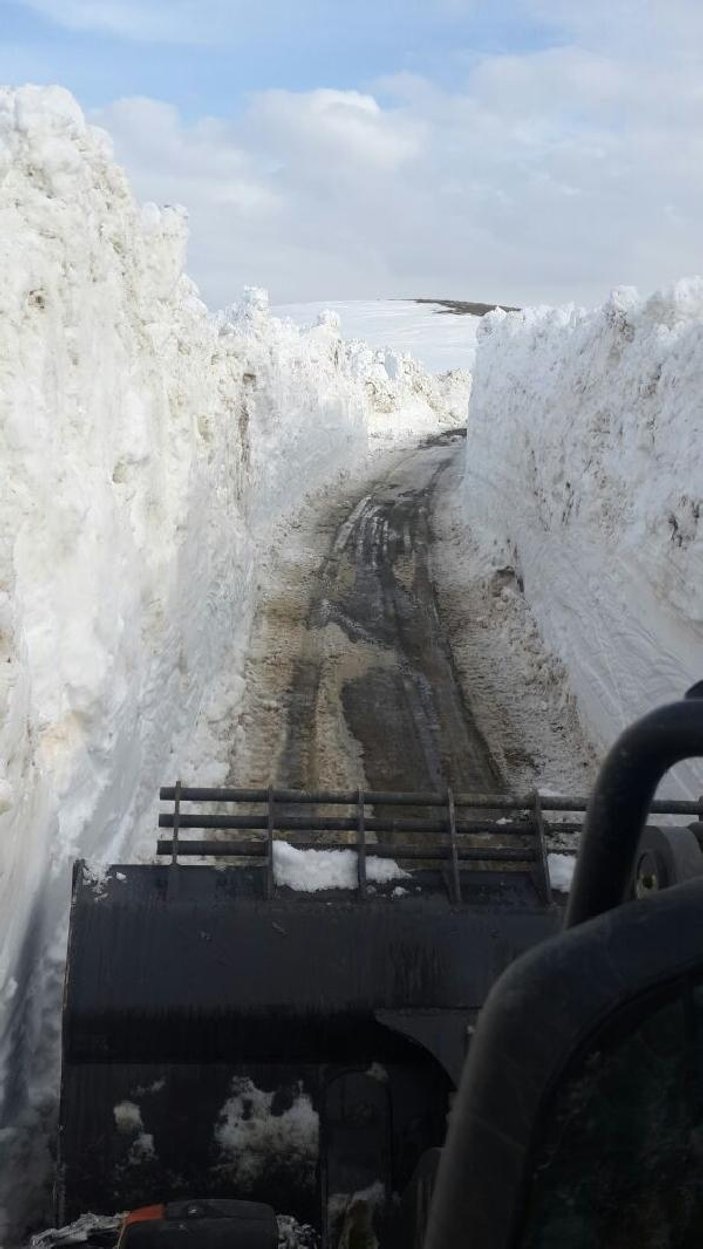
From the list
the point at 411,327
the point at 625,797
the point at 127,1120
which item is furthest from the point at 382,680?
the point at 411,327

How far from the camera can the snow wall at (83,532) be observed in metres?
5.61

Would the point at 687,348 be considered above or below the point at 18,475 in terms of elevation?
above

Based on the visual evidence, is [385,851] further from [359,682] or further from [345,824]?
[359,682]

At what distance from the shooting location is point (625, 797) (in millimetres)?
1654

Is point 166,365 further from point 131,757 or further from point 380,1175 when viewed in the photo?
point 380,1175

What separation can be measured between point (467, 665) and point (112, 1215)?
10.0 metres

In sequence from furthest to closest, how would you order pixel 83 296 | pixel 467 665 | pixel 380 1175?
pixel 467 665
pixel 83 296
pixel 380 1175

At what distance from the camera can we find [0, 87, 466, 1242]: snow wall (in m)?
5.61

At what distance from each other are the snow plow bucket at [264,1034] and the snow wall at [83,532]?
66 centimetres

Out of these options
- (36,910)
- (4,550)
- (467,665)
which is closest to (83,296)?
(4,550)

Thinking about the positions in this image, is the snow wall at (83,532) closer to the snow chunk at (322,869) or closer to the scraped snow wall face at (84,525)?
the scraped snow wall face at (84,525)

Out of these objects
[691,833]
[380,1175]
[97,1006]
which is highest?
[691,833]

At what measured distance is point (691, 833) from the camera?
11.7ft

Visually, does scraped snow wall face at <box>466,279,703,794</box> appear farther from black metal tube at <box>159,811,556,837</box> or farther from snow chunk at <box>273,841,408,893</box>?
snow chunk at <box>273,841,408,893</box>
